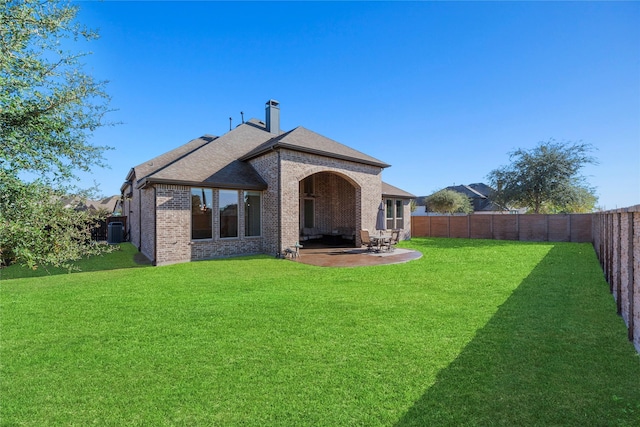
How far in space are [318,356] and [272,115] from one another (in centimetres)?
1885

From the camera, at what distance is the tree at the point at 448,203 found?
3812cm

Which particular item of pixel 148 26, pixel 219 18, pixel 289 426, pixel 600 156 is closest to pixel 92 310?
pixel 289 426

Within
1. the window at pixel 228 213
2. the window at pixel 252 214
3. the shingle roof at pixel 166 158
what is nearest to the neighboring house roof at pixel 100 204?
the shingle roof at pixel 166 158

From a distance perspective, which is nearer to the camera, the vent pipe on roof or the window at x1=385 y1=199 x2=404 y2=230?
the vent pipe on roof

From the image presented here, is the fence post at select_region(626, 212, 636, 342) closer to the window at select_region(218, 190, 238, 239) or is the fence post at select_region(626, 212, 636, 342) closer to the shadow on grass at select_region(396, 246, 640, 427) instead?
the shadow on grass at select_region(396, 246, 640, 427)

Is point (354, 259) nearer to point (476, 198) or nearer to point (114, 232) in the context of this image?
point (114, 232)

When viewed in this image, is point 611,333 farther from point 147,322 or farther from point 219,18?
point 219,18

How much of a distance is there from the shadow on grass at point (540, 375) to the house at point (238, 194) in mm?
9700

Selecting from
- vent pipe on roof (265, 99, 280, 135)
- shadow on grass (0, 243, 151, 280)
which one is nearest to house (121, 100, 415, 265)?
shadow on grass (0, 243, 151, 280)

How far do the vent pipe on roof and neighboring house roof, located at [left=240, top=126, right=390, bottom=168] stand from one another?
4779mm

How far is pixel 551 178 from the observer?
78.6 feet

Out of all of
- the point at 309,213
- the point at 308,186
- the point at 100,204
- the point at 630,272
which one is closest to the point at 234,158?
the point at 308,186

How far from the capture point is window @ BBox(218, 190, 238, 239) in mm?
12844

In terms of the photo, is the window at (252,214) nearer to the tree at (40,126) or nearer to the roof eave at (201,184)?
the roof eave at (201,184)
